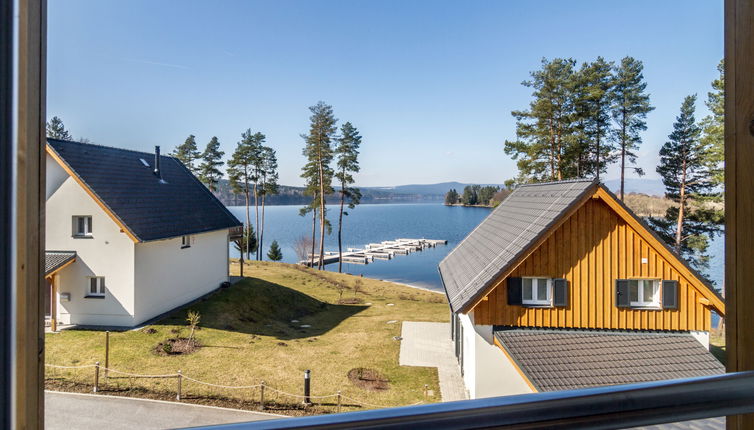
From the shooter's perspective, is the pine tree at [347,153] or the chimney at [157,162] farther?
the pine tree at [347,153]

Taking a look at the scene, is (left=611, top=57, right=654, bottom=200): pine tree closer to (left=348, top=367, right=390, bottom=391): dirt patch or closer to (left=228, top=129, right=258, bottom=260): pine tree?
(left=348, top=367, right=390, bottom=391): dirt patch

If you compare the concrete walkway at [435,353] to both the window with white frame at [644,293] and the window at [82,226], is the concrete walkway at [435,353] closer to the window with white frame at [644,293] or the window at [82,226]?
the window with white frame at [644,293]

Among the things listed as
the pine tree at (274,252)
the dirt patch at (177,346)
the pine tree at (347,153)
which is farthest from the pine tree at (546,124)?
the pine tree at (274,252)

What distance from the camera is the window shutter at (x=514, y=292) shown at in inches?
239

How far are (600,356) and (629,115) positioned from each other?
8166mm

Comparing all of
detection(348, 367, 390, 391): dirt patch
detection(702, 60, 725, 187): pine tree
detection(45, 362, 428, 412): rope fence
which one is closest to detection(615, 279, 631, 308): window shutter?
detection(45, 362, 428, 412): rope fence

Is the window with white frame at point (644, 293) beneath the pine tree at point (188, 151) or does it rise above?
beneath

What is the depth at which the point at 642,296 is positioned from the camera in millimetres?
5984

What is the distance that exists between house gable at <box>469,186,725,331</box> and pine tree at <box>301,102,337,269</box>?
55.4 feet

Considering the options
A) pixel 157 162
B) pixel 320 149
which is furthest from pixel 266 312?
pixel 320 149

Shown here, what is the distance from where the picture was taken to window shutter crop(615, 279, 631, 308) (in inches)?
233

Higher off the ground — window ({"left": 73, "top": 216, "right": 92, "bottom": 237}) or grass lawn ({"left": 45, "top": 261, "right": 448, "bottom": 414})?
window ({"left": 73, "top": 216, "right": 92, "bottom": 237})

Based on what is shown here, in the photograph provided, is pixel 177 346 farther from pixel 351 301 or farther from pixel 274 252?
Answer: pixel 274 252

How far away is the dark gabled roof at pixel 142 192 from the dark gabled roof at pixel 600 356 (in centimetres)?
857
